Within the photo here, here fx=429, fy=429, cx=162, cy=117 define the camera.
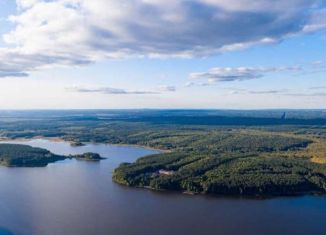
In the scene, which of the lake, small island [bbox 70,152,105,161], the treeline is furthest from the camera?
small island [bbox 70,152,105,161]

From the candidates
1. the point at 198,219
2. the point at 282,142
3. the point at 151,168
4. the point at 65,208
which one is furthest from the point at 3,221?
the point at 282,142

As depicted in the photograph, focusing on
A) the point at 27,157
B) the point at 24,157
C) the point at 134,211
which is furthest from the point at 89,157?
the point at 134,211

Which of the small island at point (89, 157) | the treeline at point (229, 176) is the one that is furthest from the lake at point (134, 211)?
the small island at point (89, 157)

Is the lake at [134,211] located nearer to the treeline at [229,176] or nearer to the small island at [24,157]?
the treeline at [229,176]

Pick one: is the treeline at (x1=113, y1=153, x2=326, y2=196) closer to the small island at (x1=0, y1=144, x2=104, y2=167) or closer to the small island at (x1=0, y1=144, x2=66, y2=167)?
the small island at (x1=0, y1=144, x2=104, y2=167)

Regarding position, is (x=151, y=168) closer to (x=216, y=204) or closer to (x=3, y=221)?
(x=216, y=204)

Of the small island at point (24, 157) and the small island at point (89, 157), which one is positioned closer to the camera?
the small island at point (24, 157)

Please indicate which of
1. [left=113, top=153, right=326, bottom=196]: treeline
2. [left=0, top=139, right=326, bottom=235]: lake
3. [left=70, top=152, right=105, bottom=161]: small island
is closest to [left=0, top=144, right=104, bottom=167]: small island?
[left=70, top=152, right=105, bottom=161]: small island
